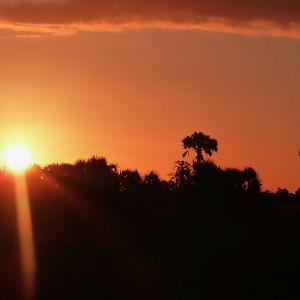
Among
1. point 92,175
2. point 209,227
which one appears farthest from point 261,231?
point 92,175

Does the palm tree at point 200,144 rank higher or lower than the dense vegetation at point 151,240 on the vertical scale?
higher

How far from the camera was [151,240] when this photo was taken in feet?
118

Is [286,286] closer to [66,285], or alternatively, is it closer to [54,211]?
[66,285]

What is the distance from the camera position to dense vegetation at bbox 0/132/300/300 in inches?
1151

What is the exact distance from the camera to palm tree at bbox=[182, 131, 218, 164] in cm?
7162

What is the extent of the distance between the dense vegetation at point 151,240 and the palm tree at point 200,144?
2141 centimetres

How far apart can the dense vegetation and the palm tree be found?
70.3 feet

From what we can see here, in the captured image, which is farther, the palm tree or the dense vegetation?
the palm tree

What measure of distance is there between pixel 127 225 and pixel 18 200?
15.0 ft

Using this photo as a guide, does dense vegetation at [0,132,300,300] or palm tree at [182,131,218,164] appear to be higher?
palm tree at [182,131,218,164]

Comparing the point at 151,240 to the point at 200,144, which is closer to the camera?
the point at 151,240

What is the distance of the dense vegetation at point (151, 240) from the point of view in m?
29.2

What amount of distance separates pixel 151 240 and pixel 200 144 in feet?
120

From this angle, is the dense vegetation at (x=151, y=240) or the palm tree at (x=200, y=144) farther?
the palm tree at (x=200, y=144)
